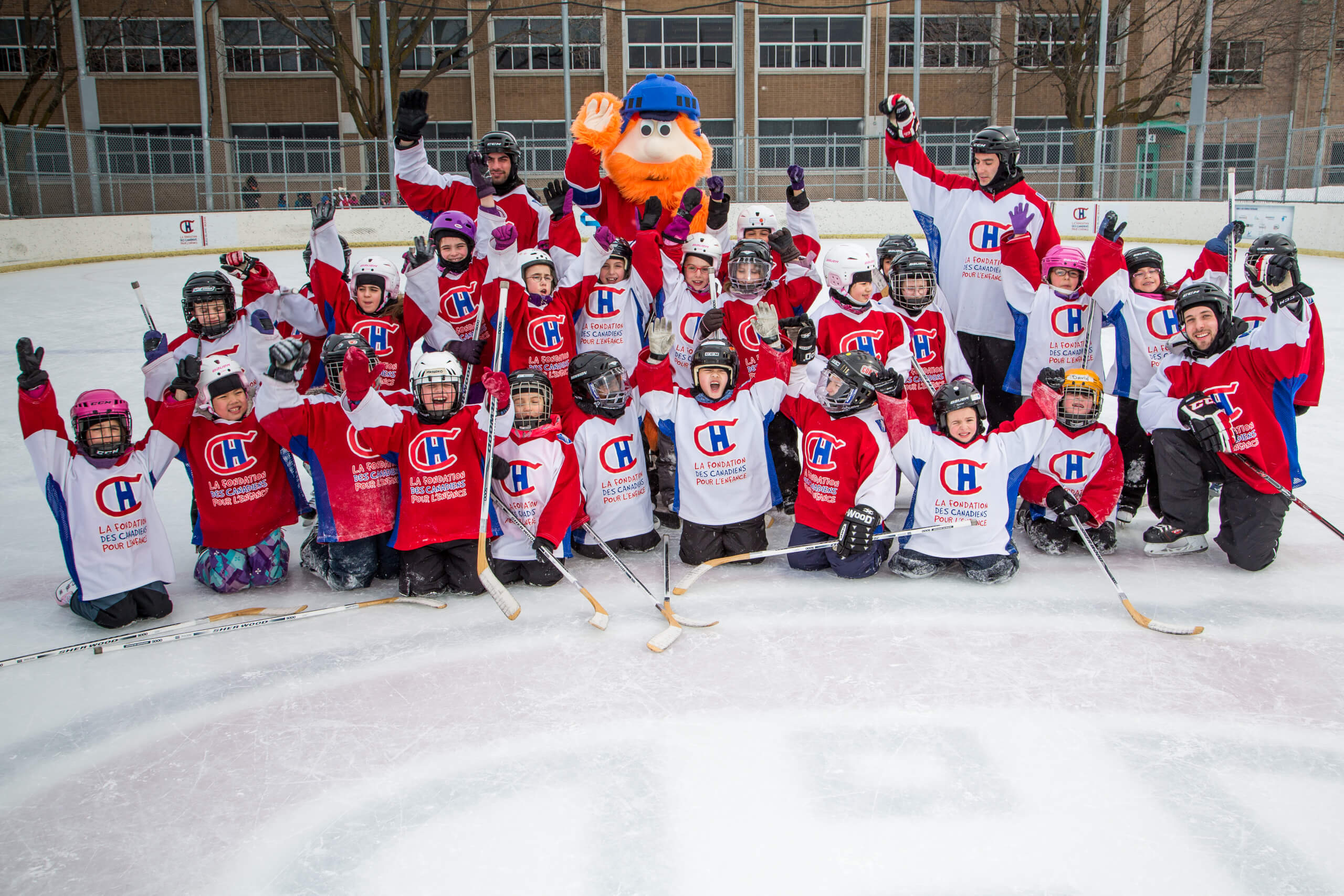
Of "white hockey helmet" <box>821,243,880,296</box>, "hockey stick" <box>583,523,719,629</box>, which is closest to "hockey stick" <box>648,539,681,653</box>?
"hockey stick" <box>583,523,719,629</box>

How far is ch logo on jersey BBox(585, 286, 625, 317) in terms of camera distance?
4297 mm

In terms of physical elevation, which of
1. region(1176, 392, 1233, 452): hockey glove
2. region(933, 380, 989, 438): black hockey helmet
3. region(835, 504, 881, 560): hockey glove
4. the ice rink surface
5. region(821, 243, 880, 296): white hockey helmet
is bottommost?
the ice rink surface

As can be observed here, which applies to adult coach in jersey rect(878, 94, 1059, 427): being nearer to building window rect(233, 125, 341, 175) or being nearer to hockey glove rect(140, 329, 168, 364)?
hockey glove rect(140, 329, 168, 364)

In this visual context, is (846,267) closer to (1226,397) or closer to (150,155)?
(1226,397)

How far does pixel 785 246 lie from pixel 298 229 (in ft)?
43.3

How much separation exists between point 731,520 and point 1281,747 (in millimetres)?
1872

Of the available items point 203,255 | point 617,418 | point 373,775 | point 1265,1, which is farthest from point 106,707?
point 1265,1

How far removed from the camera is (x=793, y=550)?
352 cm

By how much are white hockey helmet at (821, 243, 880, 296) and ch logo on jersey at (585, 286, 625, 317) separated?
90 centimetres

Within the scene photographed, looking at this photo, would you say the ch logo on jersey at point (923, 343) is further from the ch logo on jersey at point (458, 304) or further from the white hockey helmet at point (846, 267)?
the ch logo on jersey at point (458, 304)

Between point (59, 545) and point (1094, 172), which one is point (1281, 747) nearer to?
point (59, 545)

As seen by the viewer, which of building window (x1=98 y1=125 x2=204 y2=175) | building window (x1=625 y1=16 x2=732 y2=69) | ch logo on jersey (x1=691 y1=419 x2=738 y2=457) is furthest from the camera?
building window (x1=625 y1=16 x2=732 y2=69)

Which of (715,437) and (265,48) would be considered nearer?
(715,437)

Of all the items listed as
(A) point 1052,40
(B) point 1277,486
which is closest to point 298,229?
(B) point 1277,486
